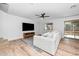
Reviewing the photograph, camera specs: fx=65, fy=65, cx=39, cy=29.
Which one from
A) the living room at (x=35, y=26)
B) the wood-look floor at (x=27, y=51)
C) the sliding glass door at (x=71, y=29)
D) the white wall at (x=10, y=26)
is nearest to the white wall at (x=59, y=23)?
the living room at (x=35, y=26)

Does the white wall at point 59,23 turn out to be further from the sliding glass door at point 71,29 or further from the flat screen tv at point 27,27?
the flat screen tv at point 27,27

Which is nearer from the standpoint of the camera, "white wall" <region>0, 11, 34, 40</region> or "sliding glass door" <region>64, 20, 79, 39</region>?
"white wall" <region>0, 11, 34, 40</region>

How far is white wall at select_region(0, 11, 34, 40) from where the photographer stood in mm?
4069

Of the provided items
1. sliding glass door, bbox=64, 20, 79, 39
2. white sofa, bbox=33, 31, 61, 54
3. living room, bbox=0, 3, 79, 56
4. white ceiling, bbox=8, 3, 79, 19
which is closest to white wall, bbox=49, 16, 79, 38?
living room, bbox=0, 3, 79, 56

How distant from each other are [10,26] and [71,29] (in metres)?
4.74

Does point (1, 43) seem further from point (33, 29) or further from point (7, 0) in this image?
point (33, 29)

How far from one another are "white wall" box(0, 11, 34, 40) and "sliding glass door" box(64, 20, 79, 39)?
380 centimetres

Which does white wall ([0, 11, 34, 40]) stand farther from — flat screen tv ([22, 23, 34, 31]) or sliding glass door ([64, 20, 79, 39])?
sliding glass door ([64, 20, 79, 39])

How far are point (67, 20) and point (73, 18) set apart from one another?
0.48 meters

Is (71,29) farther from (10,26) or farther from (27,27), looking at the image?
(10,26)

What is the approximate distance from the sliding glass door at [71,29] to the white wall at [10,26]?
3795 mm

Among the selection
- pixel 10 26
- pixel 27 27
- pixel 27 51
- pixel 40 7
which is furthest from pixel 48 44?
pixel 27 27

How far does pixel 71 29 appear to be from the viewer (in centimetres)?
542

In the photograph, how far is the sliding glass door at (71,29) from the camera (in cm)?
516
